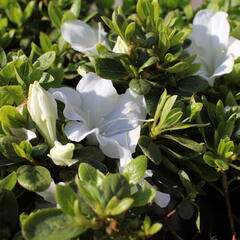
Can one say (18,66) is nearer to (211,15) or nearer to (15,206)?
(15,206)

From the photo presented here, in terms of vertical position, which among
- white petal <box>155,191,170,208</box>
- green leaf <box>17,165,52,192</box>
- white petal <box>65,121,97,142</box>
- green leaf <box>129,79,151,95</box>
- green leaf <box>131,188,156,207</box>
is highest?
green leaf <box>129,79,151,95</box>

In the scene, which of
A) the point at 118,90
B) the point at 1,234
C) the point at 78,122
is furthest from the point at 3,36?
the point at 1,234

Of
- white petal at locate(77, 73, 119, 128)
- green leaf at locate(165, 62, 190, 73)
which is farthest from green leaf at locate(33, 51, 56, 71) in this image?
green leaf at locate(165, 62, 190, 73)

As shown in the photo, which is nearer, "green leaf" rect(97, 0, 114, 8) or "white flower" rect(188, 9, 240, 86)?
"white flower" rect(188, 9, 240, 86)

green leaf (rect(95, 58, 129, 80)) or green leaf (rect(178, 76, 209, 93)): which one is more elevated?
green leaf (rect(95, 58, 129, 80))

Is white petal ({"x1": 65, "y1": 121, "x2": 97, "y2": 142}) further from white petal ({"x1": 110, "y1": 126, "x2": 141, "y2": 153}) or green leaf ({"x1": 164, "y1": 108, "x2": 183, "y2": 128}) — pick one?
green leaf ({"x1": 164, "y1": 108, "x2": 183, "y2": 128})

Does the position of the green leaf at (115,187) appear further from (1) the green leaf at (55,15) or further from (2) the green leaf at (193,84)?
(1) the green leaf at (55,15)
